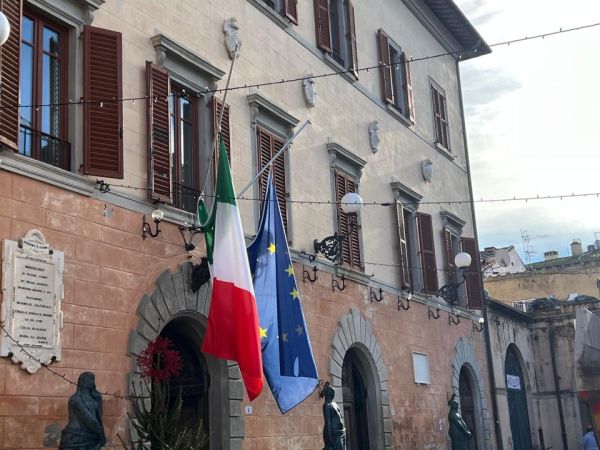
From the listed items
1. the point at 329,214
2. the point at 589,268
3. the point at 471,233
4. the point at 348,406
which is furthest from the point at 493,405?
the point at 589,268

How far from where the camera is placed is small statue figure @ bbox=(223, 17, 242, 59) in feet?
42.2

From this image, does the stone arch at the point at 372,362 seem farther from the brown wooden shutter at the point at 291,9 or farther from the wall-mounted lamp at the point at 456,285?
the brown wooden shutter at the point at 291,9

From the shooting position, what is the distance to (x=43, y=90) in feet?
31.6

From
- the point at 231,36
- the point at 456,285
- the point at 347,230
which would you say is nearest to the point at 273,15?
the point at 231,36

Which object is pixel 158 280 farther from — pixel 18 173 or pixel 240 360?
pixel 18 173

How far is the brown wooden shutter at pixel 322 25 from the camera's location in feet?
52.1

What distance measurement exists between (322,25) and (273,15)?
1932 mm

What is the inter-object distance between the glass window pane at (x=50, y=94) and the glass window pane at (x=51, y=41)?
0.30 feet

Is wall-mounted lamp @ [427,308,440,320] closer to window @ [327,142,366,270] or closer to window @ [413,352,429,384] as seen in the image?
window @ [413,352,429,384]

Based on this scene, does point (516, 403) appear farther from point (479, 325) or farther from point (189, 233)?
point (189, 233)

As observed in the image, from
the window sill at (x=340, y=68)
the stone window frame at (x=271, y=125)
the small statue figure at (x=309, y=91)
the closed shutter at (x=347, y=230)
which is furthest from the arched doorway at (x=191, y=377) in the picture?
the window sill at (x=340, y=68)

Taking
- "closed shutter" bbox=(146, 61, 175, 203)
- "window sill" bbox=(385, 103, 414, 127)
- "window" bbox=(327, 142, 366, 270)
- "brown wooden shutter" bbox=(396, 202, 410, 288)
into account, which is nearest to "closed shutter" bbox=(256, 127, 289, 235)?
"window" bbox=(327, 142, 366, 270)

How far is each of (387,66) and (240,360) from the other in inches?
418

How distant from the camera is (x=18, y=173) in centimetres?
881
